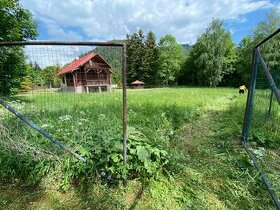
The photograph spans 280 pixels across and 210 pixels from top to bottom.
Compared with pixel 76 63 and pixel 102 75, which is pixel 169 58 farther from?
pixel 76 63

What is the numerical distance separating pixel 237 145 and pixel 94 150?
2.86 metres

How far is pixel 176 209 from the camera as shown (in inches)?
85.3

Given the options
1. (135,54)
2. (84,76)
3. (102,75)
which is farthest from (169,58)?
(84,76)

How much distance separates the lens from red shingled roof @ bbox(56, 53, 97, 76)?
8.63 feet

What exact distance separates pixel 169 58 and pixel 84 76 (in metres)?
43.3

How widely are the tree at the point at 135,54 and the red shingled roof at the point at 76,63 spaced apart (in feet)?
118

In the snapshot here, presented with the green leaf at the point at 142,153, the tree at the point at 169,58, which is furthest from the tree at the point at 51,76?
the tree at the point at 169,58

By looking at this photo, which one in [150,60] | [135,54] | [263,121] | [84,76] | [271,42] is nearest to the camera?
[84,76]

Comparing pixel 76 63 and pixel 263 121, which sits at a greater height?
pixel 76 63

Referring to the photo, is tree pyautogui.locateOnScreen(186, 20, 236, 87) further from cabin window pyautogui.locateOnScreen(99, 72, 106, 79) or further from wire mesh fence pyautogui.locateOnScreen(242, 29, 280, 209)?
cabin window pyautogui.locateOnScreen(99, 72, 106, 79)

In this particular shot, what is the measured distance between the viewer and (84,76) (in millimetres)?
2941

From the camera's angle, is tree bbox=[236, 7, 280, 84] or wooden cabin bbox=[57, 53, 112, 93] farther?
tree bbox=[236, 7, 280, 84]

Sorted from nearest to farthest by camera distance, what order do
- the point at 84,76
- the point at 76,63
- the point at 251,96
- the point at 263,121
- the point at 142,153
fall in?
the point at 142,153 < the point at 76,63 < the point at 84,76 < the point at 251,96 < the point at 263,121

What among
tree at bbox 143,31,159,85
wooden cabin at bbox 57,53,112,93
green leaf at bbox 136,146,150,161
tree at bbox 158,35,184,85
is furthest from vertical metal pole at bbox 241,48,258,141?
tree at bbox 158,35,184,85
